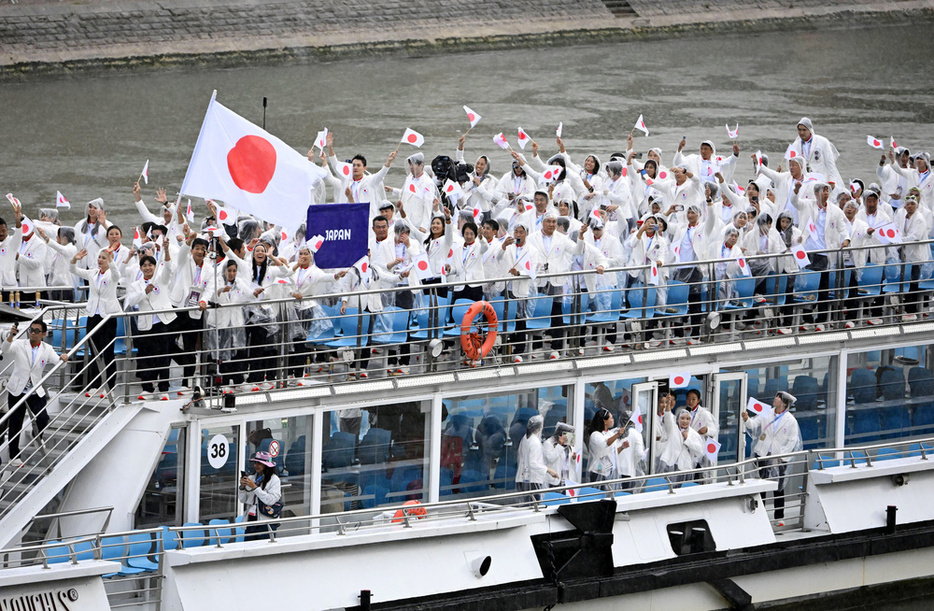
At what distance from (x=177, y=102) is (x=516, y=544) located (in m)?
29.2

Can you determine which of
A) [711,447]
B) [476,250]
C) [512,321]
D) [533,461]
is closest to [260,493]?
[533,461]

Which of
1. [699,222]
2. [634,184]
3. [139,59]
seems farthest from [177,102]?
[699,222]

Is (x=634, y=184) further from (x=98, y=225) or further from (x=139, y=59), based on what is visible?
(x=139, y=59)

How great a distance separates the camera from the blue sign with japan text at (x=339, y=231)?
1733cm

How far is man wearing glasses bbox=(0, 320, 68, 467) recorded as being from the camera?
52.3ft

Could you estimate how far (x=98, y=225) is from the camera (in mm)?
21172

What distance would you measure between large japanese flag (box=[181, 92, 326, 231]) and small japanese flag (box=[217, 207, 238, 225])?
175cm

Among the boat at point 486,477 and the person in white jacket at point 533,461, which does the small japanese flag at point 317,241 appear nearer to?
the boat at point 486,477

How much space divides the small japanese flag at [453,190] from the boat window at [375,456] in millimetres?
6994

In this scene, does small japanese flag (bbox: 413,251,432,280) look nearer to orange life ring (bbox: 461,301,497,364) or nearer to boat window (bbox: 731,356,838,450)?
orange life ring (bbox: 461,301,497,364)

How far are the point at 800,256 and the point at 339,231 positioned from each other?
18.1ft

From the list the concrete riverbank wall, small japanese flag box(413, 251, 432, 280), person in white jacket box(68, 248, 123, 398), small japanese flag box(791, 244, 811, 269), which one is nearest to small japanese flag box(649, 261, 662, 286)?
small japanese flag box(791, 244, 811, 269)

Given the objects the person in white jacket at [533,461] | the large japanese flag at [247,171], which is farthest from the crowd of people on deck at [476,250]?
the person in white jacket at [533,461]

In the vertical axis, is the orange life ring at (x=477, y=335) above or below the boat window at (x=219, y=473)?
above
